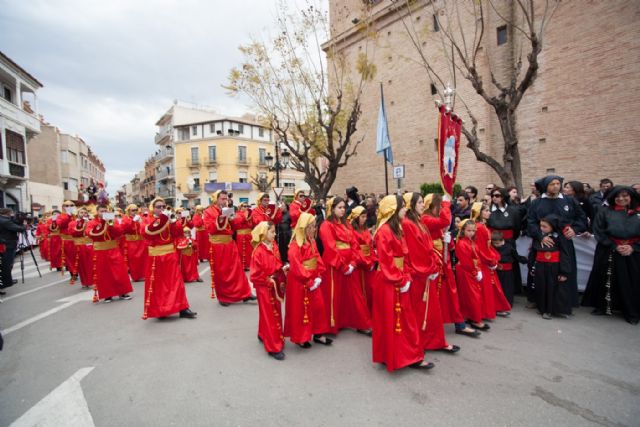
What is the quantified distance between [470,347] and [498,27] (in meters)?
17.4

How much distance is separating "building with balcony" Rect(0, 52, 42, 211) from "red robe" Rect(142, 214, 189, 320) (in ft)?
66.2

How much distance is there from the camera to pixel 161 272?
5.36 meters

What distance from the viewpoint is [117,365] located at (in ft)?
12.6

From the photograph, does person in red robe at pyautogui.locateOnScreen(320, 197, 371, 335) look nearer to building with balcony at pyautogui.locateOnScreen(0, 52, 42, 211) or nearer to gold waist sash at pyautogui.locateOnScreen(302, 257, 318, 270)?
gold waist sash at pyautogui.locateOnScreen(302, 257, 318, 270)

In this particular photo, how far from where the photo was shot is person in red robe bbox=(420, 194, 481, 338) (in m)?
4.20

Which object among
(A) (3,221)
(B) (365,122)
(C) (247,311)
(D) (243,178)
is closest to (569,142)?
(B) (365,122)

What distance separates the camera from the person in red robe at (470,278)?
4633 millimetres

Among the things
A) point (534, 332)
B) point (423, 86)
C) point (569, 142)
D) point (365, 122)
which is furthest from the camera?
point (365, 122)

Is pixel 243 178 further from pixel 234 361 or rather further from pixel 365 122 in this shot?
pixel 234 361

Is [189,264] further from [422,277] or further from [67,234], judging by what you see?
[422,277]

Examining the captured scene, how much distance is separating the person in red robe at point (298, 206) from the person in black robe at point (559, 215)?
5.23 m

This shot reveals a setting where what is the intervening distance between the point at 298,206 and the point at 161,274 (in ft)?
14.1

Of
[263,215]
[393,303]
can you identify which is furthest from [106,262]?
[393,303]

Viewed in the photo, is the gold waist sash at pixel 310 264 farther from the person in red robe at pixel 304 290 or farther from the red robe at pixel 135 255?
the red robe at pixel 135 255
